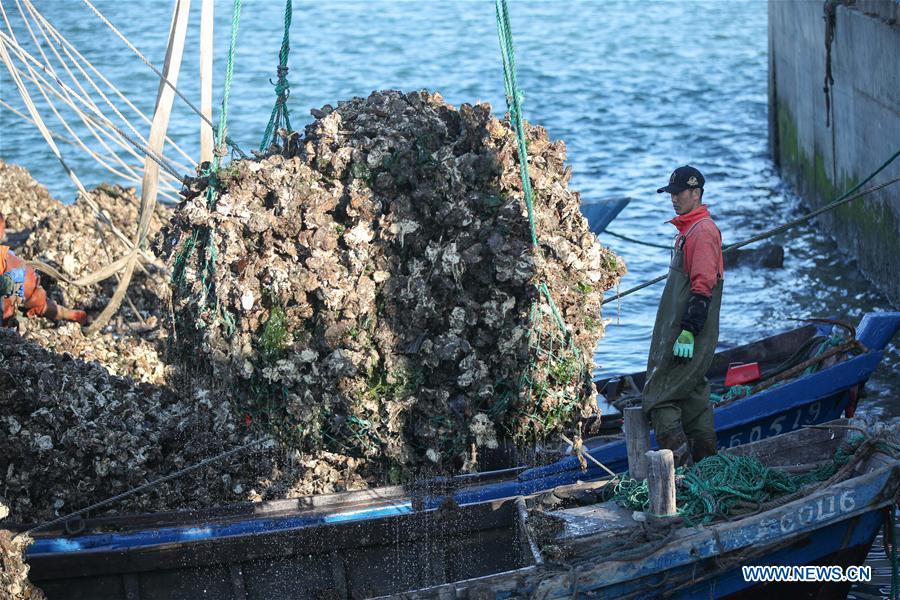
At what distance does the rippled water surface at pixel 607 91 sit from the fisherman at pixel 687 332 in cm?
147

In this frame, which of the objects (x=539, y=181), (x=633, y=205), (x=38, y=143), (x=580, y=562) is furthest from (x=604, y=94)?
(x=580, y=562)

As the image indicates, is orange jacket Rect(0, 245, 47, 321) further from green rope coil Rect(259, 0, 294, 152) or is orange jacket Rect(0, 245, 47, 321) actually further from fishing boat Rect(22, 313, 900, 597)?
fishing boat Rect(22, 313, 900, 597)

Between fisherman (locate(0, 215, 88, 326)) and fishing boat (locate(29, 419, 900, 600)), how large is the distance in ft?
8.37

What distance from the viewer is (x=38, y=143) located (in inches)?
789

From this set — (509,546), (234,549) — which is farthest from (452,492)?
(234,549)

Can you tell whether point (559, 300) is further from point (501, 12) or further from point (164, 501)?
point (164, 501)

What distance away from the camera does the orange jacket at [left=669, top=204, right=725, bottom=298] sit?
554 centimetres

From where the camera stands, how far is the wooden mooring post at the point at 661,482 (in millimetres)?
4781

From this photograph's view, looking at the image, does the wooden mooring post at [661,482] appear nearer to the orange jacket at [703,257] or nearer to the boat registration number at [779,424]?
the orange jacket at [703,257]

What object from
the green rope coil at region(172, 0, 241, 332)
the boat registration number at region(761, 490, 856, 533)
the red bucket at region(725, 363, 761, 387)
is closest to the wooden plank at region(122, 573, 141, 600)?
the green rope coil at region(172, 0, 241, 332)

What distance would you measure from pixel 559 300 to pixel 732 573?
1.58m

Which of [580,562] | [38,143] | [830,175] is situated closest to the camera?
[580,562]

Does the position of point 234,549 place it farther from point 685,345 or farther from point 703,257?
point 703,257

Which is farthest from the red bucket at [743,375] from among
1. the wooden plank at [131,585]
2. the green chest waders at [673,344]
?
the wooden plank at [131,585]
